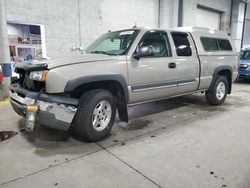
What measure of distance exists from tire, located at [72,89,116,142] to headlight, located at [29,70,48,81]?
577 mm

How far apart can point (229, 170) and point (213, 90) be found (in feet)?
10.1

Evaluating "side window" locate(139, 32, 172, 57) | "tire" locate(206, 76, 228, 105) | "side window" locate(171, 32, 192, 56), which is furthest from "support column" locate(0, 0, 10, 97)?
"tire" locate(206, 76, 228, 105)

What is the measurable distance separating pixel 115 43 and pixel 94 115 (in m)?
1.46

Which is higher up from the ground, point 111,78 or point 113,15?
point 113,15

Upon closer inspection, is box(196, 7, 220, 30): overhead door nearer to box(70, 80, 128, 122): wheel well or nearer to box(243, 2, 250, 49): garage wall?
box(243, 2, 250, 49): garage wall

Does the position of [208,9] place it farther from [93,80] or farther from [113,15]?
[93,80]

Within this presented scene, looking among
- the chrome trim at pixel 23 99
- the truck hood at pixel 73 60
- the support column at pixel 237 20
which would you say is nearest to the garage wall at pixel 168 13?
the support column at pixel 237 20

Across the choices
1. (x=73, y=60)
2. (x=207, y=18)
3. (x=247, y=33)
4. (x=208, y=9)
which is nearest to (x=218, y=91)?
(x=73, y=60)

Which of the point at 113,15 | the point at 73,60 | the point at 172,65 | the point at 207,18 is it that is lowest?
the point at 172,65

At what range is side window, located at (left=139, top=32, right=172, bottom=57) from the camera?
375 centimetres

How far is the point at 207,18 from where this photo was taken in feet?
45.2

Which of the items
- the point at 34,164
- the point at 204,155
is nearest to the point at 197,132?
the point at 204,155

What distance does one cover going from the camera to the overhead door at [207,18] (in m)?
13.1

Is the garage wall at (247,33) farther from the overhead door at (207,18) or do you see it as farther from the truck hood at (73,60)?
the truck hood at (73,60)
